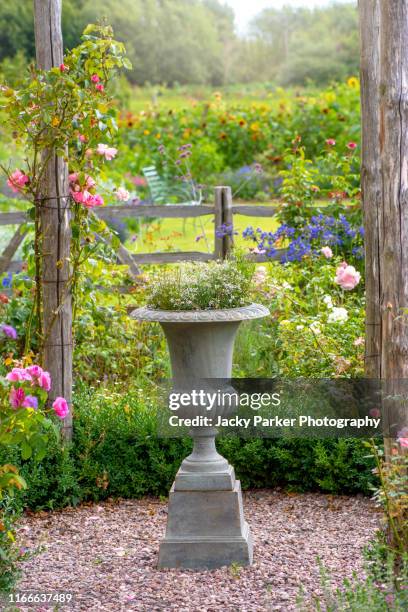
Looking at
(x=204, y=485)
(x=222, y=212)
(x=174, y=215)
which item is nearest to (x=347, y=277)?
(x=204, y=485)

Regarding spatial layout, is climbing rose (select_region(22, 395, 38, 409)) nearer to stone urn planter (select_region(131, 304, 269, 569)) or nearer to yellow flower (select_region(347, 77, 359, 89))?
stone urn planter (select_region(131, 304, 269, 569))

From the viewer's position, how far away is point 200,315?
11.4ft

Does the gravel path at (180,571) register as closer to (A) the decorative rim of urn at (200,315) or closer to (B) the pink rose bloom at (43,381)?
(B) the pink rose bloom at (43,381)

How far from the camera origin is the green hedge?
439 cm

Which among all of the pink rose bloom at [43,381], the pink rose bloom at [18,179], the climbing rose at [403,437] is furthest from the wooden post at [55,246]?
the climbing rose at [403,437]

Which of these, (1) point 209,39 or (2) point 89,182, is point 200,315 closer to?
(2) point 89,182

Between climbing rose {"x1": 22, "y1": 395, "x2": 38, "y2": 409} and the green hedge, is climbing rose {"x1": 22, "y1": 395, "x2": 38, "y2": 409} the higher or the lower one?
the higher one

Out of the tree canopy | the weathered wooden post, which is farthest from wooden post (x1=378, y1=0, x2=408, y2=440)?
the tree canopy

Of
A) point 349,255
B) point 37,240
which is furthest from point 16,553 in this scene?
point 349,255

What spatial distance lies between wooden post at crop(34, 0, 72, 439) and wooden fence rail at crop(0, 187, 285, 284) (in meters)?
1.91

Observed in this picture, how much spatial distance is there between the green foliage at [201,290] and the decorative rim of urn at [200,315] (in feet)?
0.15

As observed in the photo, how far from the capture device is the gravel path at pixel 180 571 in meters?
3.32

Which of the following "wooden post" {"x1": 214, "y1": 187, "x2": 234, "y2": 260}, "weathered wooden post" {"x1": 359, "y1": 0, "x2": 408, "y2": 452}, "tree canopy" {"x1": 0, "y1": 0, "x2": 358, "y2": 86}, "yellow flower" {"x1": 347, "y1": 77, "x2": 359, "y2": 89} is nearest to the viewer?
"weathered wooden post" {"x1": 359, "y1": 0, "x2": 408, "y2": 452}

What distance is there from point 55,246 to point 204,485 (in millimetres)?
1493
